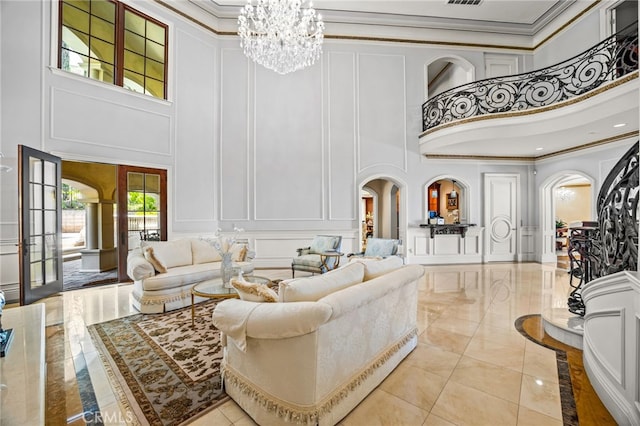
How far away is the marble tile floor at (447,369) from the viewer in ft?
6.19

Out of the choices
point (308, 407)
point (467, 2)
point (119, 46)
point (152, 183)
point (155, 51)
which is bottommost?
point (308, 407)

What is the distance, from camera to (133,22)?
225 inches

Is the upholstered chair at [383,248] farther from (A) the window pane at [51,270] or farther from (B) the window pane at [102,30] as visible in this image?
(B) the window pane at [102,30]

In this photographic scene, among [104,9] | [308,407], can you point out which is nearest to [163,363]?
[308,407]

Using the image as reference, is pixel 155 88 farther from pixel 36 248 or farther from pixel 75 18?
pixel 36 248

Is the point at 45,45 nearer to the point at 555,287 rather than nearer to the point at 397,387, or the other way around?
the point at 397,387

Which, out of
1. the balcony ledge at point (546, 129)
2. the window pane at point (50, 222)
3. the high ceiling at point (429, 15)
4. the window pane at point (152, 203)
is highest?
the high ceiling at point (429, 15)

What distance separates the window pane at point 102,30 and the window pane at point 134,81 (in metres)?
0.58

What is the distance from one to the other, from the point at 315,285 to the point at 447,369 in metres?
1.44

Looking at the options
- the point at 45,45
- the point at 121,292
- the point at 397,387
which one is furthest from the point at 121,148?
the point at 397,387

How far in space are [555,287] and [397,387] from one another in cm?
447

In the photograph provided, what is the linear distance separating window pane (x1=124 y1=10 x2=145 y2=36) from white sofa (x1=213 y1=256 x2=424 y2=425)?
252 inches

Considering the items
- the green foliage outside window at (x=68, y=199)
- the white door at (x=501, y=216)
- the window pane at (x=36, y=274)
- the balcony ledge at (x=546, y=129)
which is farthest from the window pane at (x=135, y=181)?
the white door at (x=501, y=216)

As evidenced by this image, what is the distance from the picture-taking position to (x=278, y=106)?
6.97m
